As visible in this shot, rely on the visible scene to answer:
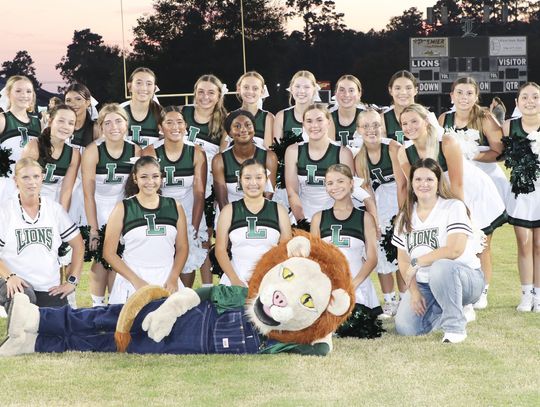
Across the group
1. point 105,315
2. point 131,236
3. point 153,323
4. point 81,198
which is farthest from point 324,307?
point 81,198

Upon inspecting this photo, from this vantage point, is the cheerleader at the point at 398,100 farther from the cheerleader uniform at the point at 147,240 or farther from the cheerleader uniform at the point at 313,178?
the cheerleader uniform at the point at 147,240

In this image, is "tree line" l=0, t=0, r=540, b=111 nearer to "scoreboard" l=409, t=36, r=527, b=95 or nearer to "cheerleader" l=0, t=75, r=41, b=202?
"scoreboard" l=409, t=36, r=527, b=95

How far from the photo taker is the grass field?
393cm

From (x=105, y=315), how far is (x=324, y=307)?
46.6 inches

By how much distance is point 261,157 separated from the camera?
6195 millimetres

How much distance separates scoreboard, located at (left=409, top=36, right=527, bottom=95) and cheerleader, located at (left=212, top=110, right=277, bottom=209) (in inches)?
698

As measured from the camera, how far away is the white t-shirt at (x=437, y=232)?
523 cm

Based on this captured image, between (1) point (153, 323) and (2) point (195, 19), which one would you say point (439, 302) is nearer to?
(1) point (153, 323)

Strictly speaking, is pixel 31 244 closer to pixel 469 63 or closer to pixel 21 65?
pixel 469 63

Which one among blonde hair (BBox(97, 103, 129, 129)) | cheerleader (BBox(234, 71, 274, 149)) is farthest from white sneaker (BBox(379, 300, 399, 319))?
blonde hair (BBox(97, 103, 129, 129))

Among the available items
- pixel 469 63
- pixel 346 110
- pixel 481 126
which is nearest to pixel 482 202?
pixel 481 126

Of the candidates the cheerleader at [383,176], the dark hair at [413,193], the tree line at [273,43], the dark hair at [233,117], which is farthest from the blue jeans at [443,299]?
the tree line at [273,43]

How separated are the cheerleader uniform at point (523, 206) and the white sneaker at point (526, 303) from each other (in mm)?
467

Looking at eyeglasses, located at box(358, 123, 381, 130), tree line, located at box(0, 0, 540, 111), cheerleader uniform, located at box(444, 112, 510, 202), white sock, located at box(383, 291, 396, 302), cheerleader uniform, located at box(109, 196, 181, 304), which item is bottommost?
white sock, located at box(383, 291, 396, 302)
